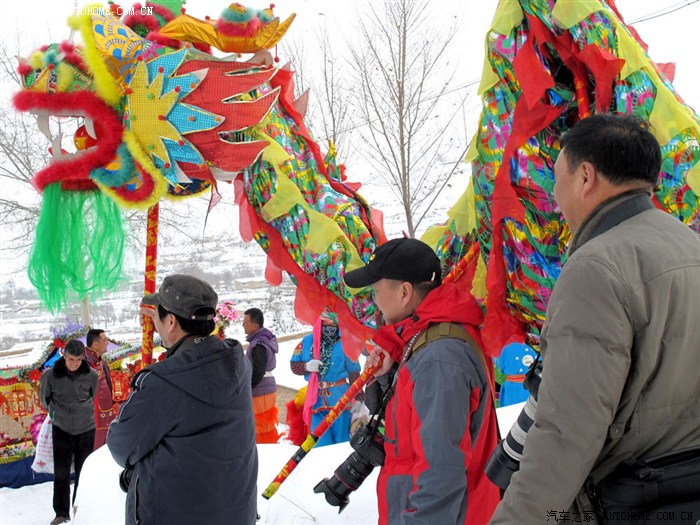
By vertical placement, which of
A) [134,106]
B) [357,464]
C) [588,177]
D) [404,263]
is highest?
[134,106]

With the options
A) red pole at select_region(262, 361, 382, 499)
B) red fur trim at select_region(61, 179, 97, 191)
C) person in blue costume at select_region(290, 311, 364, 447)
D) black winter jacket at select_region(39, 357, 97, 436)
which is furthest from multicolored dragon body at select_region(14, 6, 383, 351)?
black winter jacket at select_region(39, 357, 97, 436)

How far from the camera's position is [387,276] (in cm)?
192

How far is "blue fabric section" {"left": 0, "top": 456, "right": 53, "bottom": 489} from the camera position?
5.94m

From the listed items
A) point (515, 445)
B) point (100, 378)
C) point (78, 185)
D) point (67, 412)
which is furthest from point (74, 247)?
point (100, 378)

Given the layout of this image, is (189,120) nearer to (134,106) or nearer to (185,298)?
(134,106)

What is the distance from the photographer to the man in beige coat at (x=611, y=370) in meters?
1.06

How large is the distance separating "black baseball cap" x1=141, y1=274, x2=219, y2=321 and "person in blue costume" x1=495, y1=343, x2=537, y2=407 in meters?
3.01

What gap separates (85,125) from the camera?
8.84ft

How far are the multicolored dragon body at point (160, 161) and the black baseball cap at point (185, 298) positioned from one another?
71 centimetres

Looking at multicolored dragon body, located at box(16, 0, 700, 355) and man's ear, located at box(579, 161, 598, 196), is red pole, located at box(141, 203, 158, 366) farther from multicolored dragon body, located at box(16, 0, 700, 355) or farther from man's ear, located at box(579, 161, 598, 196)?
man's ear, located at box(579, 161, 598, 196)

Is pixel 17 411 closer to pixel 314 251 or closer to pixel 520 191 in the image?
pixel 314 251

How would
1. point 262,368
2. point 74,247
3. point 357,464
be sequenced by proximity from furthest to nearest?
point 262,368 < point 74,247 < point 357,464

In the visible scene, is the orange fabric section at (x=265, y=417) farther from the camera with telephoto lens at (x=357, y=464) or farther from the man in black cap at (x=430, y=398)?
the man in black cap at (x=430, y=398)

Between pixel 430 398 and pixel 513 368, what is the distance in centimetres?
332
